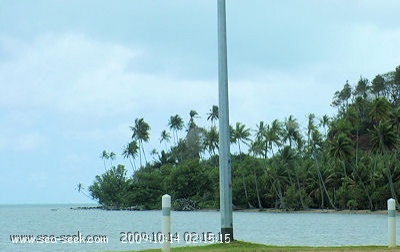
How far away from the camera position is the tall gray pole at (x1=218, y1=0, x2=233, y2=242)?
52.6 ft

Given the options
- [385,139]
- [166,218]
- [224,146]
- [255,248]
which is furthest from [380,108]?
[166,218]

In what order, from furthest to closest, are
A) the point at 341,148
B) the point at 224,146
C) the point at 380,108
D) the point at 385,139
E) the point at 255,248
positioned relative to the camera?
the point at 341,148 → the point at 385,139 → the point at 380,108 → the point at 224,146 → the point at 255,248

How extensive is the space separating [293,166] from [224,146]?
11263 centimetres

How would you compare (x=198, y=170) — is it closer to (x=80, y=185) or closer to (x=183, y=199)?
(x=183, y=199)

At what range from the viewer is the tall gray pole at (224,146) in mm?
16047

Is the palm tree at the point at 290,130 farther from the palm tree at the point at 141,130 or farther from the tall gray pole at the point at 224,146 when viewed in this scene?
the tall gray pole at the point at 224,146

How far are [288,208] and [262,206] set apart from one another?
11647mm

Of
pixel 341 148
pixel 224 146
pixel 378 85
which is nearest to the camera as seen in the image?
pixel 224 146

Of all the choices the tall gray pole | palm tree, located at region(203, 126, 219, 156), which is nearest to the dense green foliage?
palm tree, located at region(203, 126, 219, 156)

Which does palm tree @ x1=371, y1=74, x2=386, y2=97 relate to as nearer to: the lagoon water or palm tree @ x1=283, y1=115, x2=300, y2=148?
palm tree @ x1=283, y1=115, x2=300, y2=148

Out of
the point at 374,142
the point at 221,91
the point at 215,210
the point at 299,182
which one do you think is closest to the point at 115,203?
the point at 215,210

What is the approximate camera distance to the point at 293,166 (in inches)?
5012

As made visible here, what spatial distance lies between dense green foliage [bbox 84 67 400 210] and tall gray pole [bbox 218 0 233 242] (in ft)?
268

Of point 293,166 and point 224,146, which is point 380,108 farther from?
point 224,146
